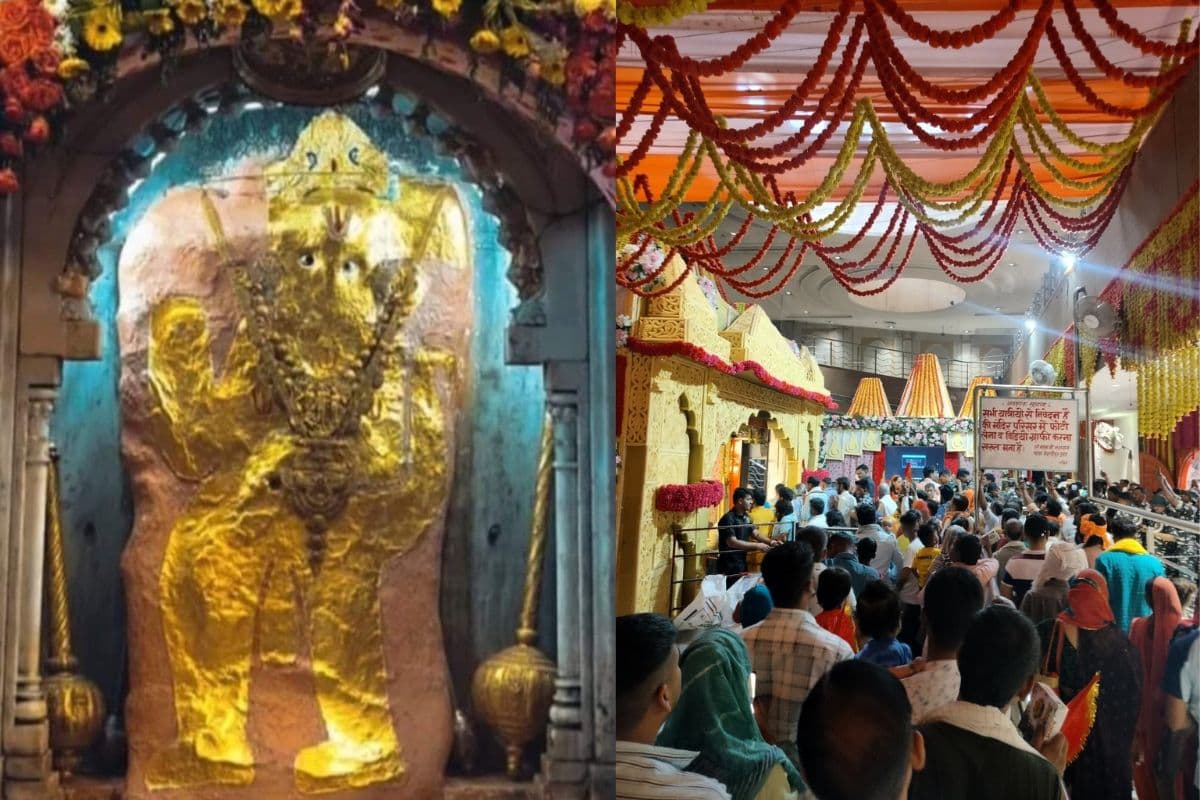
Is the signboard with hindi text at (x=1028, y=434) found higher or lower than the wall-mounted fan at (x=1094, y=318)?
lower

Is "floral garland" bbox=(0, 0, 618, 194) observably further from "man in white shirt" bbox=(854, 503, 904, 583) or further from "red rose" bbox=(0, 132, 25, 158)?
"man in white shirt" bbox=(854, 503, 904, 583)

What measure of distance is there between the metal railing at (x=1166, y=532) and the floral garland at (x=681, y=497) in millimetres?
2960

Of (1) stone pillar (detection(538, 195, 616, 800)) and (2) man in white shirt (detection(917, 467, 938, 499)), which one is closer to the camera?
(1) stone pillar (detection(538, 195, 616, 800))

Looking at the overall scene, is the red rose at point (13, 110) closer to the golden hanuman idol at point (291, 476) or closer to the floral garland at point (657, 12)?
the golden hanuman idol at point (291, 476)

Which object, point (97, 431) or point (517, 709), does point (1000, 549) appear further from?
point (97, 431)

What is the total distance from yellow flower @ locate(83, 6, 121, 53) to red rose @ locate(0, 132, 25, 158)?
0.72 feet

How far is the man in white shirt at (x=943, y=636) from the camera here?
85.3 inches

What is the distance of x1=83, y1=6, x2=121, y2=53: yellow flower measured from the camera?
159cm

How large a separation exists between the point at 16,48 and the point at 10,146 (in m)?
0.17

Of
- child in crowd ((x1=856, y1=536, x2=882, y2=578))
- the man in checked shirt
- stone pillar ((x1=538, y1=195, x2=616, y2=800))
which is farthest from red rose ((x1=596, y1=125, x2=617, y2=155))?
child in crowd ((x1=856, y1=536, x2=882, y2=578))

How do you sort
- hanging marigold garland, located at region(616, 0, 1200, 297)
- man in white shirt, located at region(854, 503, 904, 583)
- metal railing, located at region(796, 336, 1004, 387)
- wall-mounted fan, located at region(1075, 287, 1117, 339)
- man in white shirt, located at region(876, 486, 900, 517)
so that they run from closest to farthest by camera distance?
hanging marigold garland, located at region(616, 0, 1200, 297) → wall-mounted fan, located at region(1075, 287, 1117, 339) → man in white shirt, located at region(854, 503, 904, 583) → man in white shirt, located at region(876, 486, 900, 517) → metal railing, located at region(796, 336, 1004, 387)

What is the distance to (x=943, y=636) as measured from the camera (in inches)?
87.7

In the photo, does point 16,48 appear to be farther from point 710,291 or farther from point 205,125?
point 710,291

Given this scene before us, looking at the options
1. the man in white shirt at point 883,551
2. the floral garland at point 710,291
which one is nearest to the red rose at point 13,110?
the man in white shirt at point 883,551
